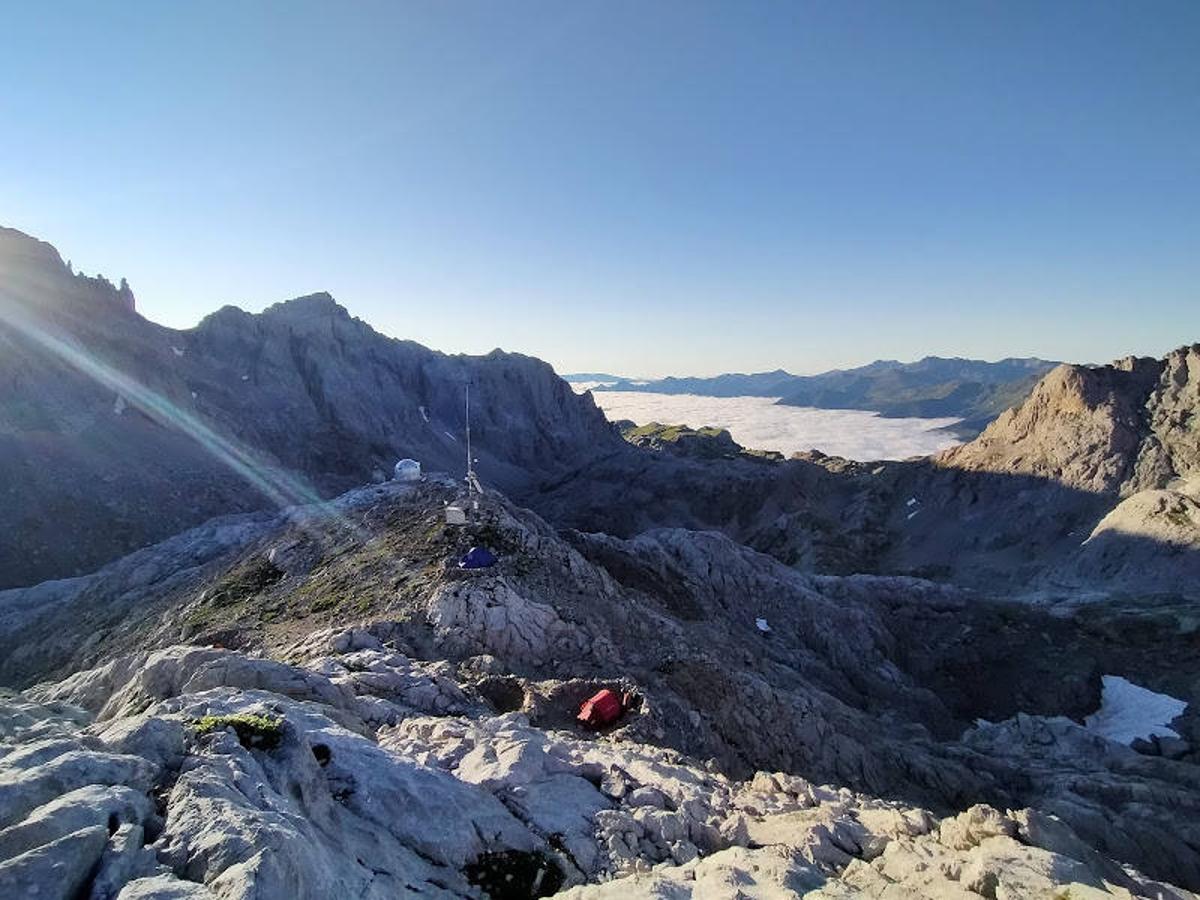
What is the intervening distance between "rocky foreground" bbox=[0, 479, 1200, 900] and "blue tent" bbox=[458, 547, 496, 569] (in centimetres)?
39

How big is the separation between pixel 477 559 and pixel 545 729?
6430mm

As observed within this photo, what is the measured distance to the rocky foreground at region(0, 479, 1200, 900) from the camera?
6.79 meters

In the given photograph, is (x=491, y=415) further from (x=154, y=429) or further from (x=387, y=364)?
(x=154, y=429)

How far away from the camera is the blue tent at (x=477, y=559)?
19328 millimetres

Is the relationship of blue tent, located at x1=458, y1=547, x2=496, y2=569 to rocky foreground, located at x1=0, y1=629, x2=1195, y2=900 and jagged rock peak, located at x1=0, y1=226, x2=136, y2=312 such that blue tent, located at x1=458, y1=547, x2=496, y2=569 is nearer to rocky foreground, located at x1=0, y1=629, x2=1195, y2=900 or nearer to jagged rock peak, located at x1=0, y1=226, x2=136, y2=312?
rocky foreground, located at x1=0, y1=629, x2=1195, y2=900

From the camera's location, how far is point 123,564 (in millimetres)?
31422

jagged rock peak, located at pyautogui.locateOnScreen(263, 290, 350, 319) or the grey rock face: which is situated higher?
jagged rock peak, located at pyautogui.locateOnScreen(263, 290, 350, 319)

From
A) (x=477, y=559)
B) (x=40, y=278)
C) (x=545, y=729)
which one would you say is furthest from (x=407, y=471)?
(x=40, y=278)

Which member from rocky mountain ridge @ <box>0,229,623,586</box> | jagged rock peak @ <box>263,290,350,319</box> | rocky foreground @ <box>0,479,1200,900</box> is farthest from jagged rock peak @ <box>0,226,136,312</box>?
rocky foreground @ <box>0,479,1200,900</box>

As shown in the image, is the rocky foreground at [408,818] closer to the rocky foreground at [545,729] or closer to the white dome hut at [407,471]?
the rocky foreground at [545,729]

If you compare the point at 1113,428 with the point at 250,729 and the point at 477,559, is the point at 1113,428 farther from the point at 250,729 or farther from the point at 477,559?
the point at 250,729

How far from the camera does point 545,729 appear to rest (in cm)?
1409

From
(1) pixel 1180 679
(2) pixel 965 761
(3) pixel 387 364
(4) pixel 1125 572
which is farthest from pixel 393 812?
(3) pixel 387 364

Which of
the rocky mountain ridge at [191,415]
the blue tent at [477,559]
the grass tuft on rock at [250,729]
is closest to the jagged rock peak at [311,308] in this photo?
the rocky mountain ridge at [191,415]
